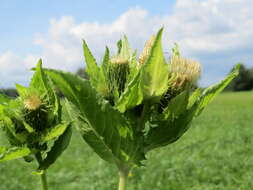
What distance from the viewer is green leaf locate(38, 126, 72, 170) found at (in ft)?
4.44

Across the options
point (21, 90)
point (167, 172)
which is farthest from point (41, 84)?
point (167, 172)

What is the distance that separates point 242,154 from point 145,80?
50.3 ft

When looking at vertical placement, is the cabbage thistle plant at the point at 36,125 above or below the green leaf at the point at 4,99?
below

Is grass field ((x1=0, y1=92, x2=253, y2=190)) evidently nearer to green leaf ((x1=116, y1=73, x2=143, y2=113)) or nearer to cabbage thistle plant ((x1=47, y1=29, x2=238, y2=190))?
cabbage thistle plant ((x1=47, y1=29, x2=238, y2=190))

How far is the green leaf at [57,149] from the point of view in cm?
135

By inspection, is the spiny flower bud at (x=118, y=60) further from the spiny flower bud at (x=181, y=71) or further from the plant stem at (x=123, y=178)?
the plant stem at (x=123, y=178)

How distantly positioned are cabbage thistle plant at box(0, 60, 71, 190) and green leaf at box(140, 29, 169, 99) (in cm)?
31

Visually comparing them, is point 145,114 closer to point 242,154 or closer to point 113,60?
point 113,60

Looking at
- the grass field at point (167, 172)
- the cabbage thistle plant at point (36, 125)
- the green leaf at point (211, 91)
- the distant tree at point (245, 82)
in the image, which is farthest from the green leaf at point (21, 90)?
the distant tree at point (245, 82)

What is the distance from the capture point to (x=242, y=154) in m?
15.6

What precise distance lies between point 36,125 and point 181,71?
0.57 m

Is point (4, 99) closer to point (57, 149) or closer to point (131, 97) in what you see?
point (57, 149)

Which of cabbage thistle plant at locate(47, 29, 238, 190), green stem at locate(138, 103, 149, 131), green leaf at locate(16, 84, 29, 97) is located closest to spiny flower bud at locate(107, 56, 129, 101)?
cabbage thistle plant at locate(47, 29, 238, 190)

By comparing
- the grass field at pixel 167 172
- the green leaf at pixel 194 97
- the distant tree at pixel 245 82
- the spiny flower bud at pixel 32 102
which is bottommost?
the grass field at pixel 167 172
